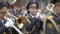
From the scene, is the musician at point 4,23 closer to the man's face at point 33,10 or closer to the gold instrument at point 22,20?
the gold instrument at point 22,20

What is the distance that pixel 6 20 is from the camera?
22.0 ft

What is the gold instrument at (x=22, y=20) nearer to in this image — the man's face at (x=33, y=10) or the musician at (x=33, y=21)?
the musician at (x=33, y=21)

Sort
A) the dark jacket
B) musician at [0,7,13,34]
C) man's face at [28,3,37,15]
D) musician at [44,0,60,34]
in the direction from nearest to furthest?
musician at [44,0,60,34] → musician at [0,7,13,34] → the dark jacket → man's face at [28,3,37,15]

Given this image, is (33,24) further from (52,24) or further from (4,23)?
(52,24)

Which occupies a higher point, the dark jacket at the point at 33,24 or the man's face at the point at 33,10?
the man's face at the point at 33,10

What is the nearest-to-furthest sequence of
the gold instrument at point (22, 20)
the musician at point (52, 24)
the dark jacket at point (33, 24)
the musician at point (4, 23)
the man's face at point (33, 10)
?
the musician at point (52, 24), the musician at point (4, 23), the gold instrument at point (22, 20), the dark jacket at point (33, 24), the man's face at point (33, 10)

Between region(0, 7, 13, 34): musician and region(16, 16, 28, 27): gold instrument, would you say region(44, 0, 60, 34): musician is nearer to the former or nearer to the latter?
region(16, 16, 28, 27): gold instrument

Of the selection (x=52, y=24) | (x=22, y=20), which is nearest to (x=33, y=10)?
(x=22, y=20)

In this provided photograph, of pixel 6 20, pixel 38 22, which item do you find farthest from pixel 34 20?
pixel 6 20

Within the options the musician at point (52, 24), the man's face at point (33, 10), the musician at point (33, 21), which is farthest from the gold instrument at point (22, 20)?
the musician at point (52, 24)

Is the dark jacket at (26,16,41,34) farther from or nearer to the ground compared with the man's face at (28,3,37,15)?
nearer to the ground

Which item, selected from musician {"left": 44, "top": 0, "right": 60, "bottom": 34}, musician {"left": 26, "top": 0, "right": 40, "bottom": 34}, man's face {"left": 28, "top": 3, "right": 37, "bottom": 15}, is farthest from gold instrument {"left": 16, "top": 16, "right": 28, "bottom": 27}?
musician {"left": 44, "top": 0, "right": 60, "bottom": 34}

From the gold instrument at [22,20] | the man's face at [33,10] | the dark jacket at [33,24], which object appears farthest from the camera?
the man's face at [33,10]

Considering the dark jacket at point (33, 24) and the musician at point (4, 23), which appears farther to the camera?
the dark jacket at point (33, 24)
